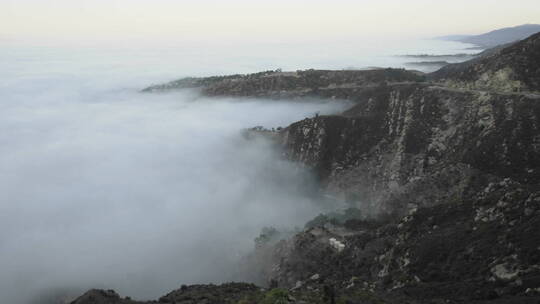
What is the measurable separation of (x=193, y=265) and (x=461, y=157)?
37204mm

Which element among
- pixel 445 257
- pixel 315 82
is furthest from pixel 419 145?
pixel 315 82

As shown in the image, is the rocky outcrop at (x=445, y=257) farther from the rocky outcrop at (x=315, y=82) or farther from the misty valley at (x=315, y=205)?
the rocky outcrop at (x=315, y=82)

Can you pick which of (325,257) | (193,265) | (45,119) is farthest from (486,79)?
(45,119)

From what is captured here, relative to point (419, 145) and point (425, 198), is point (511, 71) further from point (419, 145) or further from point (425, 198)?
point (425, 198)

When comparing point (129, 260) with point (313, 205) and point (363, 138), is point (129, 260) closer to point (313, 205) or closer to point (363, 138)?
point (313, 205)

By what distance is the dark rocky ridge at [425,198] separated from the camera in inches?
953

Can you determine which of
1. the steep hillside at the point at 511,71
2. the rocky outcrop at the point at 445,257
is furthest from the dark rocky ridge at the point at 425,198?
the steep hillside at the point at 511,71

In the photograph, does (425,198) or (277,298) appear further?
(425,198)

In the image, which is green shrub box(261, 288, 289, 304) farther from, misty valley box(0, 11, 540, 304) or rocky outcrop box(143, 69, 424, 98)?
rocky outcrop box(143, 69, 424, 98)

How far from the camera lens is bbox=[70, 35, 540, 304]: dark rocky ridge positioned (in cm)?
2420

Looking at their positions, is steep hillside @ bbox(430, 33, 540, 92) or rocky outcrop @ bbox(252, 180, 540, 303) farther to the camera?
steep hillside @ bbox(430, 33, 540, 92)

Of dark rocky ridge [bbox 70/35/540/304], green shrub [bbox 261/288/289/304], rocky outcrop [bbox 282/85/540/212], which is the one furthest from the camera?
rocky outcrop [bbox 282/85/540/212]

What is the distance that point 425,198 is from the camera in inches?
1839

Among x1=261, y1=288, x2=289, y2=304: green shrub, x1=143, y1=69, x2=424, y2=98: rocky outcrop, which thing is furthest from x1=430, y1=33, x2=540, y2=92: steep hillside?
x1=261, y1=288, x2=289, y2=304: green shrub
